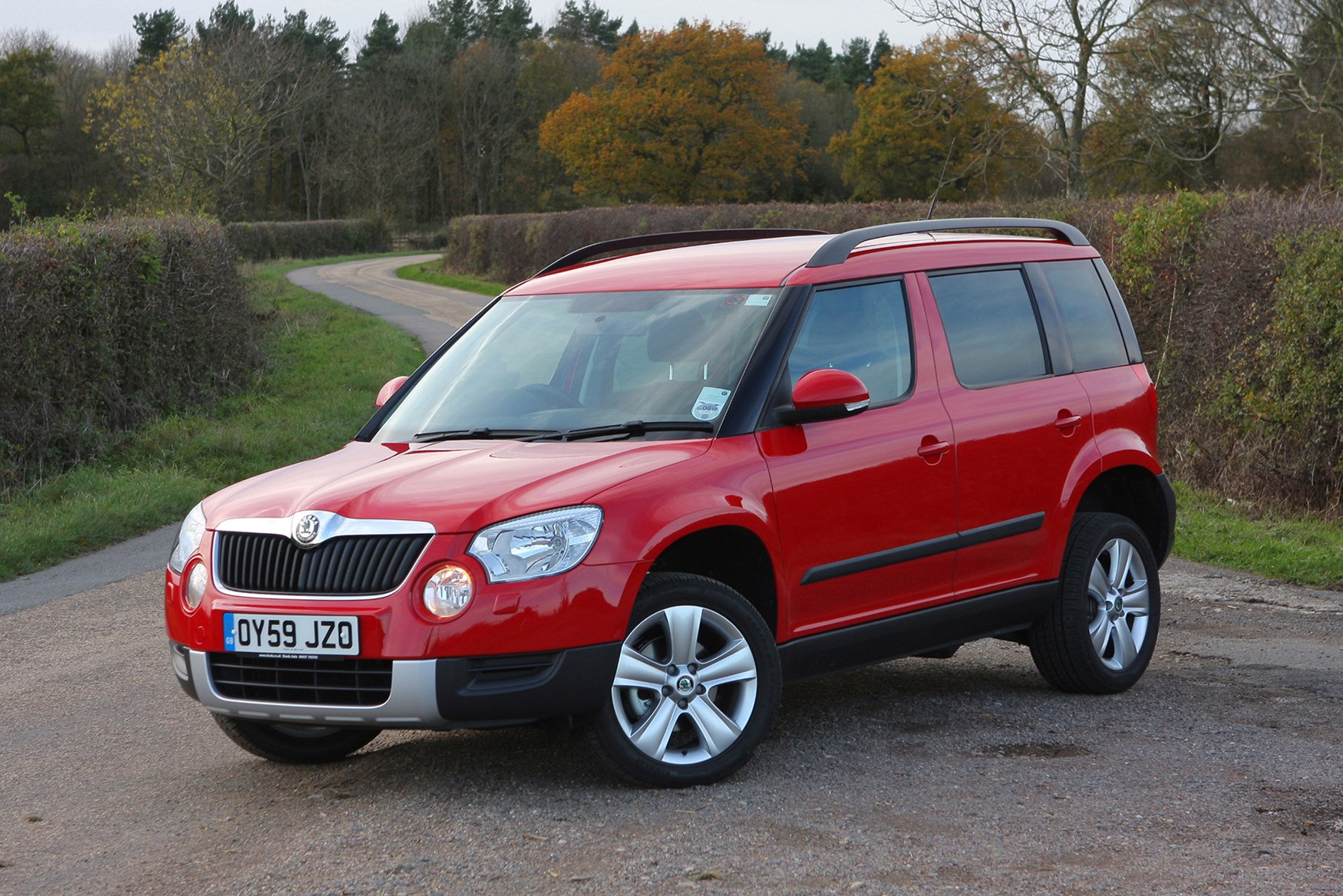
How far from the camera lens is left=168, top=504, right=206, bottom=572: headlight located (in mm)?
5156

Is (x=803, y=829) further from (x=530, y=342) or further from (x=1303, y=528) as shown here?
(x=1303, y=528)

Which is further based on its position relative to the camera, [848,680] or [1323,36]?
[1323,36]

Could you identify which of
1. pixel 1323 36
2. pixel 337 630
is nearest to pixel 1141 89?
pixel 1323 36

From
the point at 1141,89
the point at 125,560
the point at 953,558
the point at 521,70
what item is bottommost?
the point at 125,560

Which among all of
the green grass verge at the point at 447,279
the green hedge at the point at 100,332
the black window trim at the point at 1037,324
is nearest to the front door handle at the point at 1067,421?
the black window trim at the point at 1037,324

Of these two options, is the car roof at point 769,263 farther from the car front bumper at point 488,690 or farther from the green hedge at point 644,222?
the green hedge at point 644,222

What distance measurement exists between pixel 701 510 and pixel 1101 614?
8.20 feet

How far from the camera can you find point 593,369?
19.0ft

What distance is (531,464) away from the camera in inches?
197

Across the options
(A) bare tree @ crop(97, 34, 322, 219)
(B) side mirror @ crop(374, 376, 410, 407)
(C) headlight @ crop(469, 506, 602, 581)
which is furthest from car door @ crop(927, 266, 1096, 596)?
(A) bare tree @ crop(97, 34, 322, 219)

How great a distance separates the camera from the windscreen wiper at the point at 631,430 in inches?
207

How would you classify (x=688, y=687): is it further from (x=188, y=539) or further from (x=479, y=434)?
(x=188, y=539)

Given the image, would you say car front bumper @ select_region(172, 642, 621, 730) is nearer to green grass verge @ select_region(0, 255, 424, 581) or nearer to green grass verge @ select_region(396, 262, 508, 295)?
green grass verge @ select_region(0, 255, 424, 581)

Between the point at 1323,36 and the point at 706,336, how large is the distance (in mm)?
23912
